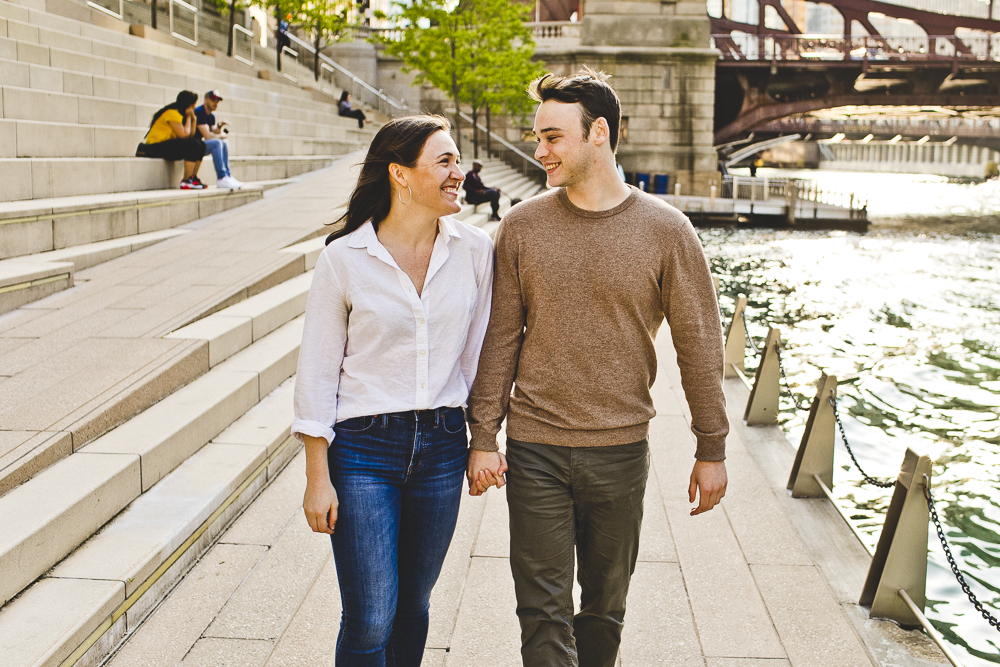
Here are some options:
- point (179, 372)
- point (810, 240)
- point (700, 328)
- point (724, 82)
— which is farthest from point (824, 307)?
point (724, 82)

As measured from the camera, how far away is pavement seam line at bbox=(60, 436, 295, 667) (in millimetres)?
3331

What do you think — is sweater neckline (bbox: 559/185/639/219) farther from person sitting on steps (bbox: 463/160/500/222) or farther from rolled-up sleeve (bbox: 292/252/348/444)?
person sitting on steps (bbox: 463/160/500/222)

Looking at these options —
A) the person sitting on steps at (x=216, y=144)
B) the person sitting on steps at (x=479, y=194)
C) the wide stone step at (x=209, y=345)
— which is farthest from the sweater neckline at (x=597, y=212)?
the person sitting on steps at (x=479, y=194)

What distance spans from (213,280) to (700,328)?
19.3 ft

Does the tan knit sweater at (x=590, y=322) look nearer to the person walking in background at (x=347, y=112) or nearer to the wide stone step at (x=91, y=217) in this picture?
the wide stone step at (x=91, y=217)

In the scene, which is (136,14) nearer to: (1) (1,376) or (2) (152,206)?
(2) (152,206)

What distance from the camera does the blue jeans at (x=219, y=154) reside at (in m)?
12.7

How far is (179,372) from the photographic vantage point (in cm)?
562

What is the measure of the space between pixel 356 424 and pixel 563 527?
77 centimetres

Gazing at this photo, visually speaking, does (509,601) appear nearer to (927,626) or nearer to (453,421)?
(453,421)

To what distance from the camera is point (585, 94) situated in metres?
2.83

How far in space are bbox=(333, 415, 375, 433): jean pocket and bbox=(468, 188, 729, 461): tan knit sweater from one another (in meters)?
0.38

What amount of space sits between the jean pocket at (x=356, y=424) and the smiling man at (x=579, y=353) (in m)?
0.38

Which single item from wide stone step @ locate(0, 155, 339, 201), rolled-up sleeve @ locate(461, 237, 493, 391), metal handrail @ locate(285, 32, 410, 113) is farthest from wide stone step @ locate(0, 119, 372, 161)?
metal handrail @ locate(285, 32, 410, 113)
